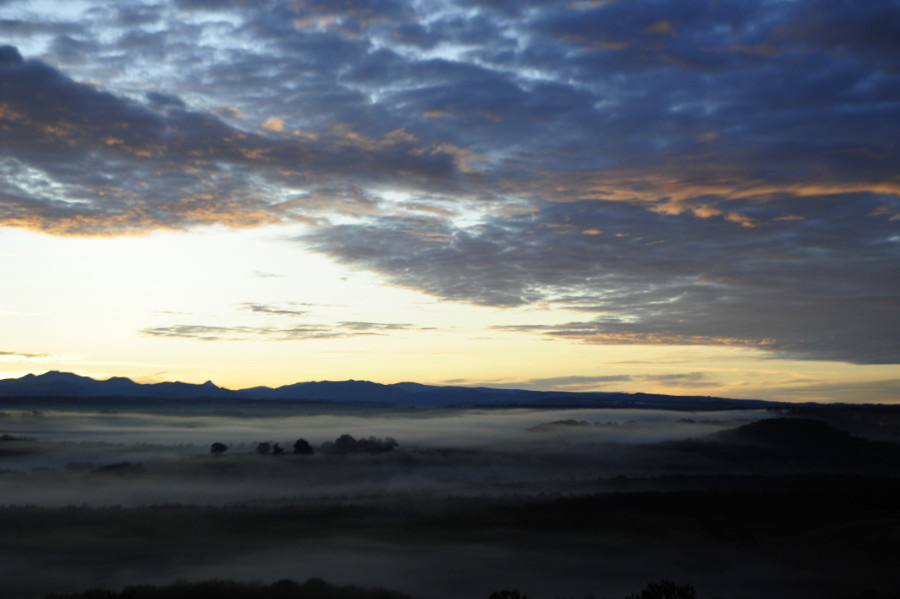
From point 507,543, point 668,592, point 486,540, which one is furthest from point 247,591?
point 486,540

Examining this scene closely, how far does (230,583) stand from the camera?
7375 cm

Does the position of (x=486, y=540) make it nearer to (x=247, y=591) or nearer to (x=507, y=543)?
(x=507, y=543)

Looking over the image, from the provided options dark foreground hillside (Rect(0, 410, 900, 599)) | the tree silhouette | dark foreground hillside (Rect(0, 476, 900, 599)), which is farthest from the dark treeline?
the tree silhouette

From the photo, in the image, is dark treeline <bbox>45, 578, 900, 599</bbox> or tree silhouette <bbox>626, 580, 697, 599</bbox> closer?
tree silhouette <bbox>626, 580, 697, 599</bbox>

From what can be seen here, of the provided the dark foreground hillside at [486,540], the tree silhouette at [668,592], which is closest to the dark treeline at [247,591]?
the dark foreground hillside at [486,540]

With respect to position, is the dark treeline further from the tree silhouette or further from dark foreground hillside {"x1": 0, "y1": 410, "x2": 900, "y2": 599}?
the tree silhouette

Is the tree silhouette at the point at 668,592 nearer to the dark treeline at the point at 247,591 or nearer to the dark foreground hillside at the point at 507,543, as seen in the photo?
the dark treeline at the point at 247,591

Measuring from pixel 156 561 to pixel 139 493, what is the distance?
102 meters

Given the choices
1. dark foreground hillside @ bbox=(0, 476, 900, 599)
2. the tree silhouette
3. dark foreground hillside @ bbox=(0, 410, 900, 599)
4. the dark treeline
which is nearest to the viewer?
the tree silhouette

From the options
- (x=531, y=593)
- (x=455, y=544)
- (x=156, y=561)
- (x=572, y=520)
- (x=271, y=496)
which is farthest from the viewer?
(x=271, y=496)

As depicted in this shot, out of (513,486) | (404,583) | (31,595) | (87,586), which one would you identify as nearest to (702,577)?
(404,583)

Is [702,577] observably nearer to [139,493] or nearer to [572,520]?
[572,520]

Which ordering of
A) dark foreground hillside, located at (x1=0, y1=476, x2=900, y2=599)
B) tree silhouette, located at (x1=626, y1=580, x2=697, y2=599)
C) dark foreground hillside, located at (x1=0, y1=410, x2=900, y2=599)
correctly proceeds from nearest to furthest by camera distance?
1. tree silhouette, located at (x1=626, y1=580, x2=697, y2=599)
2. dark foreground hillside, located at (x1=0, y1=410, x2=900, y2=599)
3. dark foreground hillside, located at (x1=0, y1=476, x2=900, y2=599)

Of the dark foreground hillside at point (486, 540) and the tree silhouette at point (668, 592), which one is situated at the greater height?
the tree silhouette at point (668, 592)
